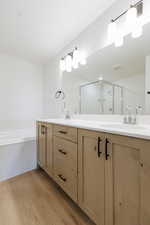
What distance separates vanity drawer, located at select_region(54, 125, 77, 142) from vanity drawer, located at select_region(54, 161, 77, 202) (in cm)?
33

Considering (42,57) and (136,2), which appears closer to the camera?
(136,2)

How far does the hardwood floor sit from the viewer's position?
4.13 ft

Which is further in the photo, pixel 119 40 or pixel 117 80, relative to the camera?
pixel 117 80

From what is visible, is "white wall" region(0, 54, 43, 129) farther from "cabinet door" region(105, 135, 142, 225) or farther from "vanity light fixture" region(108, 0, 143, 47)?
"cabinet door" region(105, 135, 142, 225)

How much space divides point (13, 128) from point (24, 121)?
29 cm

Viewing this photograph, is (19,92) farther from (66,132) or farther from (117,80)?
(117,80)

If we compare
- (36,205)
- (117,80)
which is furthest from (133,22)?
(36,205)

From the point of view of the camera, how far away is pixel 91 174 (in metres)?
1.12

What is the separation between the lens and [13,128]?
121 inches

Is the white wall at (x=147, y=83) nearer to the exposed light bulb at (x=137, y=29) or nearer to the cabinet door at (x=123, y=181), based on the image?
the exposed light bulb at (x=137, y=29)

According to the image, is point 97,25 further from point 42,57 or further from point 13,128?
point 13,128

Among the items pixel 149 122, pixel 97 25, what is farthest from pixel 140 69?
pixel 97 25

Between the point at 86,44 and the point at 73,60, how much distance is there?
1.14 feet

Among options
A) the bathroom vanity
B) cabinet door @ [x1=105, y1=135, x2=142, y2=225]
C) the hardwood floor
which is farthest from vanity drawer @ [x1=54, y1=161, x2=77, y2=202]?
cabinet door @ [x1=105, y1=135, x2=142, y2=225]
